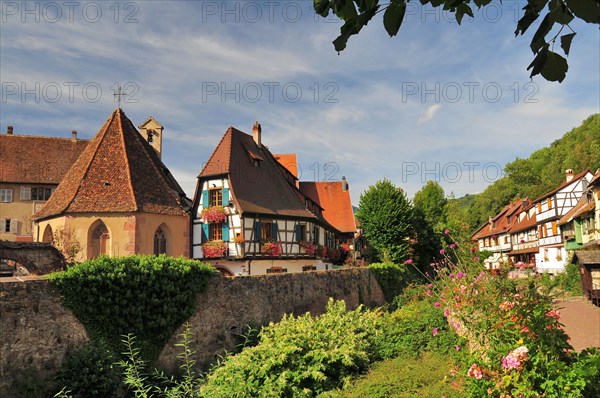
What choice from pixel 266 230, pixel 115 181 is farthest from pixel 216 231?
pixel 115 181

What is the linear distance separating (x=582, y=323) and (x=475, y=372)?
14.5 m

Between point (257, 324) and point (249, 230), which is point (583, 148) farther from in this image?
point (257, 324)

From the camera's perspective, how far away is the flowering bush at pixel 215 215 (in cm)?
2552

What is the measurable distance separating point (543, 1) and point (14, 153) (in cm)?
4010

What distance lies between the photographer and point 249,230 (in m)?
25.6

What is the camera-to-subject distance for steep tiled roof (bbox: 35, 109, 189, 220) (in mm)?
22075

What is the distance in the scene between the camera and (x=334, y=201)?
40.2 meters

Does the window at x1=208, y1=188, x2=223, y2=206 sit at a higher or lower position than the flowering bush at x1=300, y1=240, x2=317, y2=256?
higher

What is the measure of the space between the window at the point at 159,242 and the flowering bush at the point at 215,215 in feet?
9.36

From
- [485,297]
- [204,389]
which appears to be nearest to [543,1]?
[485,297]

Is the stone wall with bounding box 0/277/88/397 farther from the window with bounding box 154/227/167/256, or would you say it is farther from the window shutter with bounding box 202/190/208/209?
the window shutter with bounding box 202/190/208/209

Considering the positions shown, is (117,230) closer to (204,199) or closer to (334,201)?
(204,199)

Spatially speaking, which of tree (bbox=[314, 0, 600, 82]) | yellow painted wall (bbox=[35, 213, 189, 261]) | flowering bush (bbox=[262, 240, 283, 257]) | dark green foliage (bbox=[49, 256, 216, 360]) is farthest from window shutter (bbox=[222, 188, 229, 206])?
tree (bbox=[314, 0, 600, 82])

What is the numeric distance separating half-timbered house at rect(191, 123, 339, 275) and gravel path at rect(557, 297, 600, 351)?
1322 cm
